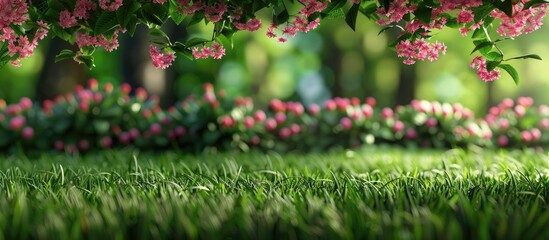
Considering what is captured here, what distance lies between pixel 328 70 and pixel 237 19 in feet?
52.0

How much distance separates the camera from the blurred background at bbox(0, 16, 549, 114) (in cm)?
1720

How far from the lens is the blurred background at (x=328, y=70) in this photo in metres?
17.2

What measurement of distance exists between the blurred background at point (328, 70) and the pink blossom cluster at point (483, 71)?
40.4 feet

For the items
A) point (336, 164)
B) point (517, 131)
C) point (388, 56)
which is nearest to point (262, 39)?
point (388, 56)

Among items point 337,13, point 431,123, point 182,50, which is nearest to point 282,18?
point 337,13

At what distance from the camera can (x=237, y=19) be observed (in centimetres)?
344

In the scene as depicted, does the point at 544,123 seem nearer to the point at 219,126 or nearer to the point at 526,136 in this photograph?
the point at 526,136

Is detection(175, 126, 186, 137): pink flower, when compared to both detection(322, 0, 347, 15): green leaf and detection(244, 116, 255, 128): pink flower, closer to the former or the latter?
detection(244, 116, 255, 128): pink flower

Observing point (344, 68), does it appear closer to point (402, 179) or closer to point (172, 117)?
point (172, 117)

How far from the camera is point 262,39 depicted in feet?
58.9

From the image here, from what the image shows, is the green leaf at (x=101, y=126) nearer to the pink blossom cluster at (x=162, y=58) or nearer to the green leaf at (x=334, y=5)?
the pink blossom cluster at (x=162, y=58)

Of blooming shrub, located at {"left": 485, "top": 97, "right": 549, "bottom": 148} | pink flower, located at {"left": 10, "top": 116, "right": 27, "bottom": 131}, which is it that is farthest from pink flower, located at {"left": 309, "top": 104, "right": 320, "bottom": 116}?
pink flower, located at {"left": 10, "top": 116, "right": 27, "bottom": 131}

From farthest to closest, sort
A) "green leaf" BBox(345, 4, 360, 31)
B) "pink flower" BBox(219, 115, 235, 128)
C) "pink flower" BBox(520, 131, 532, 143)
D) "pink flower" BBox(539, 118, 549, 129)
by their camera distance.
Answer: "pink flower" BBox(539, 118, 549, 129), "pink flower" BBox(520, 131, 532, 143), "pink flower" BBox(219, 115, 235, 128), "green leaf" BBox(345, 4, 360, 31)

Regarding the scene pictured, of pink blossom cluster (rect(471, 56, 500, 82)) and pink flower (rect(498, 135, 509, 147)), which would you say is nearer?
pink blossom cluster (rect(471, 56, 500, 82))
